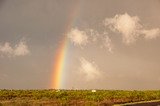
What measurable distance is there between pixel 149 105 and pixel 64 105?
10.4 m

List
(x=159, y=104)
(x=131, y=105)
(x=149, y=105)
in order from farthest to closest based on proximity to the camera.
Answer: (x=159, y=104), (x=149, y=105), (x=131, y=105)

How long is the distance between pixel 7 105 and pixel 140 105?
16.6 metres

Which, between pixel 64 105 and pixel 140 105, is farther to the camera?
pixel 64 105

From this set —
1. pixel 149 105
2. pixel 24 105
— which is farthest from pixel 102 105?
pixel 24 105

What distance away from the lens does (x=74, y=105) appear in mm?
44625

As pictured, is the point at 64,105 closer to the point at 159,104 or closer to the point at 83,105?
the point at 83,105

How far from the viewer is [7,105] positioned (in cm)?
4569

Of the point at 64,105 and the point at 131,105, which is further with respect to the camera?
the point at 64,105

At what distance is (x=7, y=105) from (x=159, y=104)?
18.1 meters

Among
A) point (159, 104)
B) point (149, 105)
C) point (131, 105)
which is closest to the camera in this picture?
point (131, 105)

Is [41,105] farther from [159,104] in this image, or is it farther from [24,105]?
[159,104]

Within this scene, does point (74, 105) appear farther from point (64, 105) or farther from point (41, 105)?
point (41, 105)

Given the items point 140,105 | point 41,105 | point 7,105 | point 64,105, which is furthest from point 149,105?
point 7,105

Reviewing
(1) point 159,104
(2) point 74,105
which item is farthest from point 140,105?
(2) point 74,105
